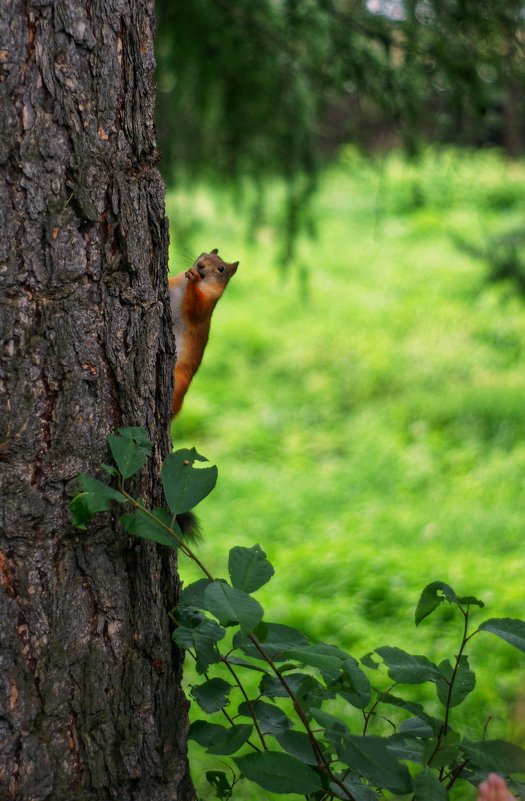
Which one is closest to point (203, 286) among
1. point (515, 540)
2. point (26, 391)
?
point (26, 391)

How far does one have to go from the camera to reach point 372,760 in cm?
113

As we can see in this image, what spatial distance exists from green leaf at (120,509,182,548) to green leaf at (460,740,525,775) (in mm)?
449

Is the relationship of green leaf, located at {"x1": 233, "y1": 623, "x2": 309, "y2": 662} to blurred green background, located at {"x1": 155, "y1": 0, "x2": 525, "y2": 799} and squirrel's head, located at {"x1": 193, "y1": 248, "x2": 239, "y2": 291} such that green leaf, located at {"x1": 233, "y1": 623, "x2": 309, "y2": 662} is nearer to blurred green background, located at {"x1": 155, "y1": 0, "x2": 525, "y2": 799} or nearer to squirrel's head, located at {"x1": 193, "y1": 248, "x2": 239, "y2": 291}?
blurred green background, located at {"x1": 155, "y1": 0, "x2": 525, "y2": 799}

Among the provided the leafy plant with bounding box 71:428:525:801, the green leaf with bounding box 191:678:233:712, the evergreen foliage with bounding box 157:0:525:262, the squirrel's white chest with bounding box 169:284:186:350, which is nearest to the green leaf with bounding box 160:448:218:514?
the leafy plant with bounding box 71:428:525:801

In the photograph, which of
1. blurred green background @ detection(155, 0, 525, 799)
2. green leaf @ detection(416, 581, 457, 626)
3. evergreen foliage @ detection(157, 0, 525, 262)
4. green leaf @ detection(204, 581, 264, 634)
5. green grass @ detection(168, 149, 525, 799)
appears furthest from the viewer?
green grass @ detection(168, 149, 525, 799)

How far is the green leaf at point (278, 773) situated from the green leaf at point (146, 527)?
0.92ft

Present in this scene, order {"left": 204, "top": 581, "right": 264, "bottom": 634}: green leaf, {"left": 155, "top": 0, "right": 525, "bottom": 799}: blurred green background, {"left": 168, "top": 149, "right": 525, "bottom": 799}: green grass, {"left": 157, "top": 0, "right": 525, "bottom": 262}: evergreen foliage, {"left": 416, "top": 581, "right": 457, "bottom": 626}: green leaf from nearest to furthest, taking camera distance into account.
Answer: {"left": 204, "top": 581, "right": 264, "bottom": 634}: green leaf, {"left": 416, "top": 581, "right": 457, "bottom": 626}: green leaf, {"left": 157, "top": 0, "right": 525, "bottom": 262}: evergreen foliage, {"left": 155, "top": 0, "right": 525, "bottom": 799}: blurred green background, {"left": 168, "top": 149, "right": 525, "bottom": 799}: green grass

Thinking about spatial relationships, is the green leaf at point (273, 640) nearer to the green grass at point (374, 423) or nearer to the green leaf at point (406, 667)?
the green leaf at point (406, 667)

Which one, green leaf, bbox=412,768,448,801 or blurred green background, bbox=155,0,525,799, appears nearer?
green leaf, bbox=412,768,448,801

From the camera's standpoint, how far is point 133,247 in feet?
4.30

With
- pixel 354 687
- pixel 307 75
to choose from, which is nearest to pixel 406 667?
pixel 354 687

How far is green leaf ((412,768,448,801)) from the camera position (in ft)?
3.77

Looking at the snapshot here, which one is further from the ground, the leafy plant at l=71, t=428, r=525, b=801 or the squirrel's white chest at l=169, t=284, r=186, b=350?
the squirrel's white chest at l=169, t=284, r=186, b=350

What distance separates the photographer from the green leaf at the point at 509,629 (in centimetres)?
124
